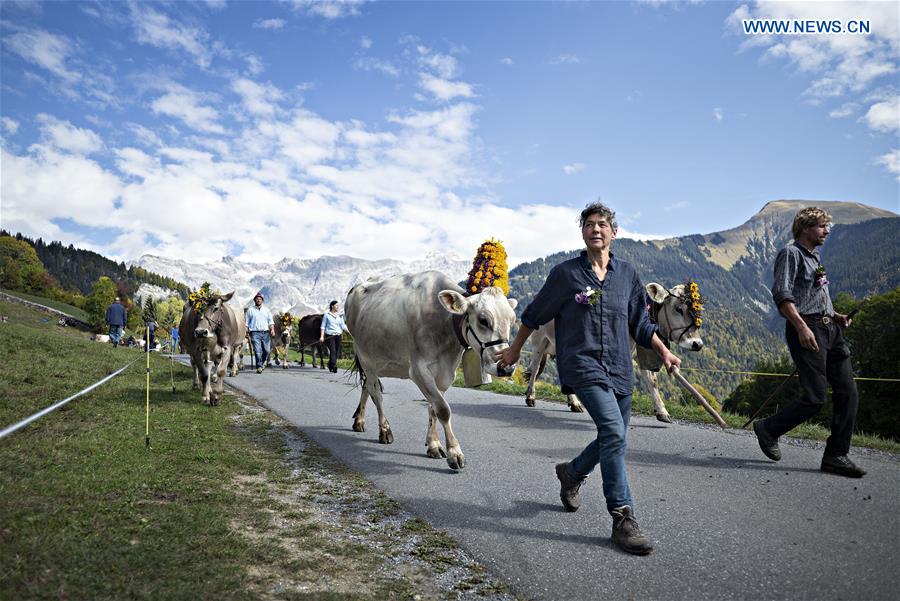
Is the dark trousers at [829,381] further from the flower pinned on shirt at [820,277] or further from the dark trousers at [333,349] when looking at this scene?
the dark trousers at [333,349]

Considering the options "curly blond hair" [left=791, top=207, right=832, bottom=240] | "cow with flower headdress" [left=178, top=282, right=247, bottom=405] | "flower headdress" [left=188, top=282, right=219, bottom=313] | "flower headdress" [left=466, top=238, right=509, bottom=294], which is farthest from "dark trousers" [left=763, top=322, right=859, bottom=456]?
"flower headdress" [left=466, top=238, right=509, bottom=294]

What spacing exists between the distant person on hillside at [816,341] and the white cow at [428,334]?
2773 mm

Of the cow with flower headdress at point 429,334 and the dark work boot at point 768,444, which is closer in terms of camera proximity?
the cow with flower headdress at point 429,334

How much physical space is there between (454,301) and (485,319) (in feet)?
1.53

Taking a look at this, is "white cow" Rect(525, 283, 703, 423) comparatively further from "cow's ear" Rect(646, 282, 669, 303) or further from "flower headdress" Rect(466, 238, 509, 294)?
"flower headdress" Rect(466, 238, 509, 294)

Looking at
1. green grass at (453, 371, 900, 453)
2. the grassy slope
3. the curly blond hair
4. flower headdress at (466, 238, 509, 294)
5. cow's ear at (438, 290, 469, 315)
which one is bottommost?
the grassy slope

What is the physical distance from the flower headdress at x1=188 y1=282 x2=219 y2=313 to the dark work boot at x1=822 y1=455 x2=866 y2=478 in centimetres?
1061

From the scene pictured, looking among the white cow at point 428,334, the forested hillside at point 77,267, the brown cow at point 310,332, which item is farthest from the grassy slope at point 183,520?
the forested hillside at point 77,267

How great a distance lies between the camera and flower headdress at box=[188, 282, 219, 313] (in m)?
11.4

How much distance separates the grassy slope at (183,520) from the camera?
293 cm

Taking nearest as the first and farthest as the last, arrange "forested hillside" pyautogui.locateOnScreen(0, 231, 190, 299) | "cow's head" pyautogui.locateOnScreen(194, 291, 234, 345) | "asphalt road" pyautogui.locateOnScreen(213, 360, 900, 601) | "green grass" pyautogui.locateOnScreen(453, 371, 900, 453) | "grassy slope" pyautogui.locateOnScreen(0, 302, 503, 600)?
"grassy slope" pyautogui.locateOnScreen(0, 302, 503, 600), "asphalt road" pyautogui.locateOnScreen(213, 360, 900, 601), "green grass" pyautogui.locateOnScreen(453, 371, 900, 453), "cow's head" pyautogui.locateOnScreen(194, 291, 234, 345), "forested hillside" pyautogui.locateOnScreen(0, 231, 190, 299)

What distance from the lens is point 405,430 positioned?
26.2 ft

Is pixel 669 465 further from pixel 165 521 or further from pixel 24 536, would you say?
pixel 24 536

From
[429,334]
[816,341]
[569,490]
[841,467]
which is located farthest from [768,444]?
[429,334]
